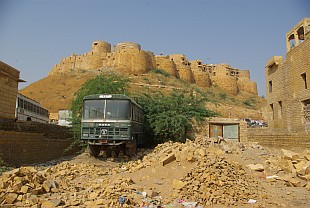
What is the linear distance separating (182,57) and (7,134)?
5472cm

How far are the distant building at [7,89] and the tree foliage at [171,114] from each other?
22.5ft

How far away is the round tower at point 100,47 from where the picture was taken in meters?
55.5

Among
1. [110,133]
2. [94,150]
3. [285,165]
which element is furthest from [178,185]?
[94,150]

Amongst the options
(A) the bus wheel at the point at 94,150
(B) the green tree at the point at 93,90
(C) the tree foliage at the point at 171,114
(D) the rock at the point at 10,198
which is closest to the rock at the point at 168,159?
(D) the rock at the point at 10,198

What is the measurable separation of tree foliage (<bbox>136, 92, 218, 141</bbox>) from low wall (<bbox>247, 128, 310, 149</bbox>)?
9.46 feet

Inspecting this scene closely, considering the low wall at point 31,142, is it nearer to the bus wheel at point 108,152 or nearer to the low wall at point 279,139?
the bus wheel at point 108,152

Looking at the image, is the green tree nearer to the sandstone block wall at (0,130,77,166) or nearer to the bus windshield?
the sandstone block wall at (0,130,77,166)

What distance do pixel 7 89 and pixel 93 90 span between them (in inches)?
168

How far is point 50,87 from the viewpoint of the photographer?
45.8 metres

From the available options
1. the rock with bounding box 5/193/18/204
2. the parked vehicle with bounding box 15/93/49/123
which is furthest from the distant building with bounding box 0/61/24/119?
the rock with bounding box 5/193/18/204

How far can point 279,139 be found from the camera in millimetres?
14117

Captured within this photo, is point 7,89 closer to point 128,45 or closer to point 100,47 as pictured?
point 128,45

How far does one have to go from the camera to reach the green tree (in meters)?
13.5

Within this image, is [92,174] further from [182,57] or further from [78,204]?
[182,57]
